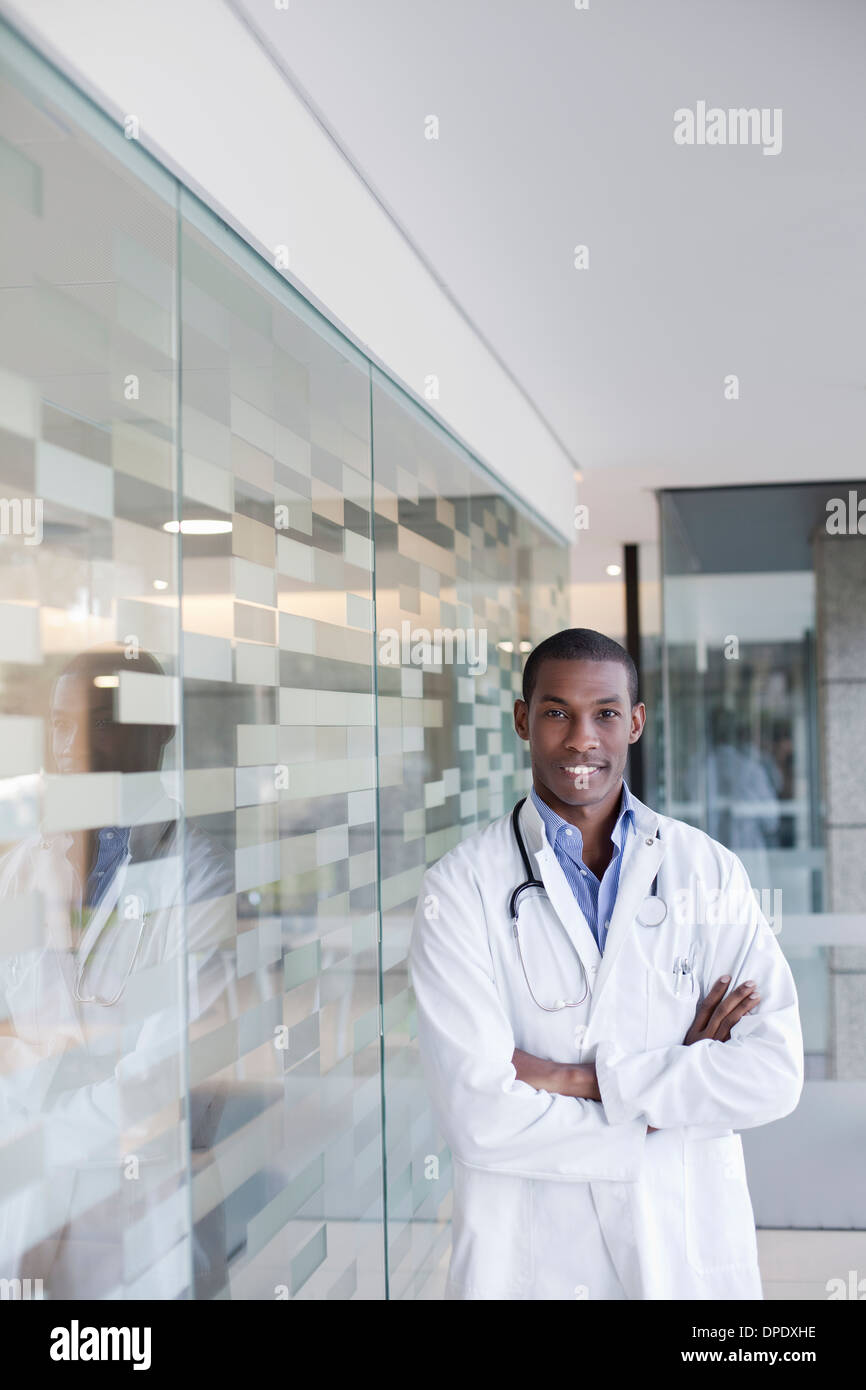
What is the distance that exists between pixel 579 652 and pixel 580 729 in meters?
0.14

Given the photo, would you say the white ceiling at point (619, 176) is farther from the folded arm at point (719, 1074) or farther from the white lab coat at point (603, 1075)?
the folded arm at point (719, 1074)

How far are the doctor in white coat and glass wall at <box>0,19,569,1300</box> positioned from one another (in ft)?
1.22

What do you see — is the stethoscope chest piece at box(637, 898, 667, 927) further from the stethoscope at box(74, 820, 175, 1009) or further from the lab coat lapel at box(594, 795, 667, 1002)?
the stethoscope at box(74, 820, 175, 1009)

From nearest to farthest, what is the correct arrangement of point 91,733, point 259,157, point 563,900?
point 91,733 < point 563,900 < point 259,157

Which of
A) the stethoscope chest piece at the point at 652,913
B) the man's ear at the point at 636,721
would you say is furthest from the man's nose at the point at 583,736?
the stethoscope chest piece at the point at 652,913

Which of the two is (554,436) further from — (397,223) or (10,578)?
(10,578)

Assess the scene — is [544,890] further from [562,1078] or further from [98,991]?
[98,991]

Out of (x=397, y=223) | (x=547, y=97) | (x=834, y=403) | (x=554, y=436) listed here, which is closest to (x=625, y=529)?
(x=554, y=436)

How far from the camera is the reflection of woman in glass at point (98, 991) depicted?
1.44m

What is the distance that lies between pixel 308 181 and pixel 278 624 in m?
0.84

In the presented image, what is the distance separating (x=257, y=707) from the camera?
2.05 metres

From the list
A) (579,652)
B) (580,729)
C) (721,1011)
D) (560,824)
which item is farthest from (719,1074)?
(579,652)

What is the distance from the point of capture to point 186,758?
1.81 m

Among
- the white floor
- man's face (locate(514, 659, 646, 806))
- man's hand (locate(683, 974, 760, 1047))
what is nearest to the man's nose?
man's face (locate(514, 659, 646, 806))
